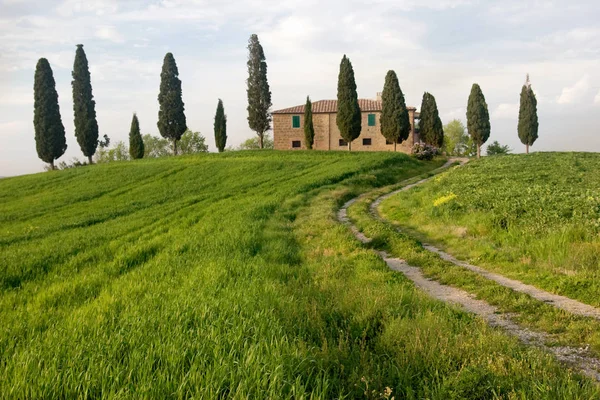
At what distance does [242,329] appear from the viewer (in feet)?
13.2

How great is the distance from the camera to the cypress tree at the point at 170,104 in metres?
53.2

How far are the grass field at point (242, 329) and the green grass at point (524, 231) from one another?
105 inches

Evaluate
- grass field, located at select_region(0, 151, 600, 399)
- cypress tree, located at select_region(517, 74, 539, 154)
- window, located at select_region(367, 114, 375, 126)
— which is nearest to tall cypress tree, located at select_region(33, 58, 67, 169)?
window, located at select_region(367, 114, 375, 126)

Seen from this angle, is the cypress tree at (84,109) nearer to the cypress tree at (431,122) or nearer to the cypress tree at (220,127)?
the cypress tree at (220,127)

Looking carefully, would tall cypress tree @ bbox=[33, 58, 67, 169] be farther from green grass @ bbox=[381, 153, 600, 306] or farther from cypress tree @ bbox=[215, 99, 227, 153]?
green grass @ bbox=[381, 153, 600, 306]

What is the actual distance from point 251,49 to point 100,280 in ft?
178

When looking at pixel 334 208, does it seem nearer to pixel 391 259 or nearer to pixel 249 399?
pixel 391 259

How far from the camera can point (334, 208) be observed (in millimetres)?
17469

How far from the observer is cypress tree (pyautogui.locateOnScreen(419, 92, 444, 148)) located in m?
54.2

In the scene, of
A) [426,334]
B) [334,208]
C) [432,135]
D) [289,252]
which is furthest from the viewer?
[432,135]

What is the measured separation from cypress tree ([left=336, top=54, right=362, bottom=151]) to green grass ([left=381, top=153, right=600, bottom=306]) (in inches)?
1264

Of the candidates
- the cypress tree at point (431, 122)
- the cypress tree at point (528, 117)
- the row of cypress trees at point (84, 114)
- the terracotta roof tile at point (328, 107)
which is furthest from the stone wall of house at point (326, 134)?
the cypress tree at point (528, 117)

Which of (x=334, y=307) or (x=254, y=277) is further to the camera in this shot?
(x=254, y=277)

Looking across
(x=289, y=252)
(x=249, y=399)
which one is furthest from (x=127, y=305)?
(x=289, y=252)
